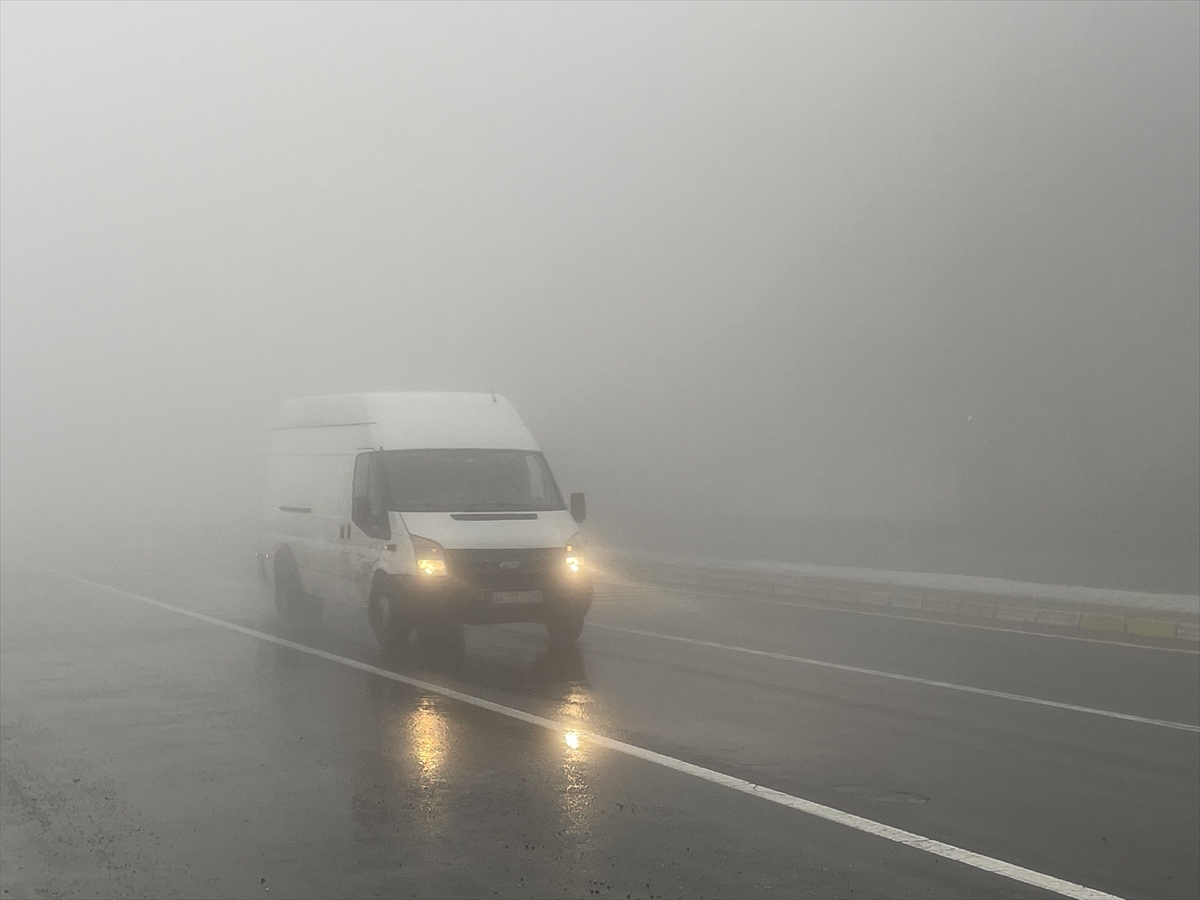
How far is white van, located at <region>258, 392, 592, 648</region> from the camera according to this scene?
12367 mm

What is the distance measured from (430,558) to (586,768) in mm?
4840

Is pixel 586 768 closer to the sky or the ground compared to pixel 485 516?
closer to the ground

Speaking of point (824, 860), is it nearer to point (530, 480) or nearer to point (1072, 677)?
point (1072, 677)

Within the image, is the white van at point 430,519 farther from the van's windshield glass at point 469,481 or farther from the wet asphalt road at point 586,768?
the wet asphalt road at point 586,768

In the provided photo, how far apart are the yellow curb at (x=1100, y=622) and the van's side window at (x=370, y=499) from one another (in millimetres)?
8216

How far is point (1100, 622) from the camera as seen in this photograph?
15.5m

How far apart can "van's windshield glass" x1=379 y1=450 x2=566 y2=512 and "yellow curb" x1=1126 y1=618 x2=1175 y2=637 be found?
261 inches

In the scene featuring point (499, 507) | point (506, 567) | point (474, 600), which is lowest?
point (474, 600)

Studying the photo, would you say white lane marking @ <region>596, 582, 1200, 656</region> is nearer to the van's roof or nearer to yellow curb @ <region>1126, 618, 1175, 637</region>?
yellow curb @ <region>1126, 618, 1175, 637</region>

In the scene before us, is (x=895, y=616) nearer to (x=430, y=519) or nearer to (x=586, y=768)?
(x=430, y=519)

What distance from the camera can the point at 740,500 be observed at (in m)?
57.8

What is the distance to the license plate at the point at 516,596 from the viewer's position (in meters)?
12.4

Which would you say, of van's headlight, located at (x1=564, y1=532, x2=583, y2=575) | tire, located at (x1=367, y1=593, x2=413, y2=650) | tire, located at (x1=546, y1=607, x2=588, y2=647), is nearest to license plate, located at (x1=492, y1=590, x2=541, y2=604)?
tire, located at (x1=546, y1=607, x2=588, y2=647)

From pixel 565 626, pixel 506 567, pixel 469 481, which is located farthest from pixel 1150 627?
pixel 469 481
